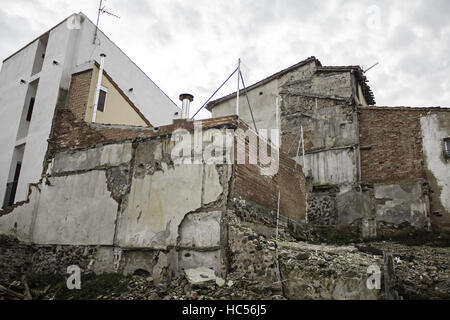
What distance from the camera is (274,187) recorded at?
878 cm

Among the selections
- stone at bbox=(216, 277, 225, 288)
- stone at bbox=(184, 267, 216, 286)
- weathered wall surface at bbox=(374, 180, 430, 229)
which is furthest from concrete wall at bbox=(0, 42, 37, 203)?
weathered wall surface at bbox=(374, 180, 430, 229)

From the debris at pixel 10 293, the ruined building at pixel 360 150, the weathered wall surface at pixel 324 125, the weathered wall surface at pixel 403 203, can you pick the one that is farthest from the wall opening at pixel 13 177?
the weathered wall surface at pixel 403 203

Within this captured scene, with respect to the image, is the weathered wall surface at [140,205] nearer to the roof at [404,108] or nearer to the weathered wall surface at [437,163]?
the weathered wall surface at [437,163]

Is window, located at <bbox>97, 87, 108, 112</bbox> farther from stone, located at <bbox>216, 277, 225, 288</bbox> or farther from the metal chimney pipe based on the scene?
stone, located at <bbox>216, 277, 225, 288</bbox>

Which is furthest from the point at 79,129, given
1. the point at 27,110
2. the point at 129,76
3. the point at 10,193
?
the point at 129,76

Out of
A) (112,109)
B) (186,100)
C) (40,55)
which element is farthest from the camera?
(40,55)

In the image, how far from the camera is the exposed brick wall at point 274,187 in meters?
7.39

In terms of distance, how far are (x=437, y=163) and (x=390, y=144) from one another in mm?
1698

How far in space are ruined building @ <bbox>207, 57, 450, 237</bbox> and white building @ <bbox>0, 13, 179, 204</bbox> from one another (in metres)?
7.32

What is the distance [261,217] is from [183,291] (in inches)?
91.2

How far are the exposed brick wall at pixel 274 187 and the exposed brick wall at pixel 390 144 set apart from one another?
13.2 ft

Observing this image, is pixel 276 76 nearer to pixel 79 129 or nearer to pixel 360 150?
pixel 360 150
